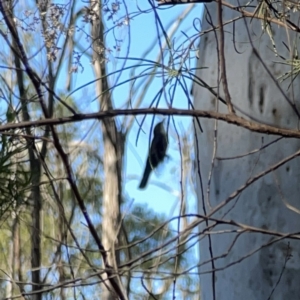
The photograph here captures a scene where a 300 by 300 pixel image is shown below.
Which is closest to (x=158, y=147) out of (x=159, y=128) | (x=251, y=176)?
(x=159, y=128)

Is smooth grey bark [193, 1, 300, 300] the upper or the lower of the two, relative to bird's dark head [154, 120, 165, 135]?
lower

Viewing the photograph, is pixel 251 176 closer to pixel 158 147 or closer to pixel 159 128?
pixel 159 128

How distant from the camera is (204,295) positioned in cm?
99

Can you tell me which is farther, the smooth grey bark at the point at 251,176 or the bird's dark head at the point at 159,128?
the bird's dark head at the point at 159,128

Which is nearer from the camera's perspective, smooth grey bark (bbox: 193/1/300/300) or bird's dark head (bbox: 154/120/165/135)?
smooth grey bark (bbox: 193/1/300/300)

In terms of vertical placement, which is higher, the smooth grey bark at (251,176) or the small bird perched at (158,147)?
the small bird perched at (158,147)

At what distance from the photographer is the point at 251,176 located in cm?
86

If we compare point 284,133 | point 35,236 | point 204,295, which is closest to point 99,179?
point 35,236

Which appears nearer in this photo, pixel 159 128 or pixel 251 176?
pixel 251 176

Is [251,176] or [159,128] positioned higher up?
[159,128]

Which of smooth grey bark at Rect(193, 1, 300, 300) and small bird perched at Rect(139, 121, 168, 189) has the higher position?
small bird perched at Rect(139, 121, 168, 189)

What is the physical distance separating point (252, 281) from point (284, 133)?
37 cm

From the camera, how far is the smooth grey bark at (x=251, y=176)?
2.83ft

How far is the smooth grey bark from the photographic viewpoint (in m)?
0.86
